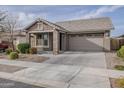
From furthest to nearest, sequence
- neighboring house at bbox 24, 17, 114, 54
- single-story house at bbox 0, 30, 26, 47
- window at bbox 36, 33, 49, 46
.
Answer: single-story house at bbox 0, 30, 26, 47, window at bbox 36, 33, 49, 46, neighboring house at bbox 24, 17, 114, 54

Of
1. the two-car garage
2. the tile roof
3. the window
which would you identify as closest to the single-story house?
the window

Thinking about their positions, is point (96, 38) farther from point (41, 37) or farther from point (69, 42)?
point (41, 37)

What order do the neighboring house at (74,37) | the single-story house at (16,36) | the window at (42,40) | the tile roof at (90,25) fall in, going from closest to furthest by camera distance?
1. the neighboring house at (74,37)
2. the tile roof at (90,25)
3. the window at (42,40)
4. the single-story house at (16,36)

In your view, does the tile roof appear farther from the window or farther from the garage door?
the window

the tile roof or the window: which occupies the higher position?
the tile roof

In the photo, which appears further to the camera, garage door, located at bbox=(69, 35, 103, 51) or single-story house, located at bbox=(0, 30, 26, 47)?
single-story house, located at bbox=(0, 30, 26, 47)

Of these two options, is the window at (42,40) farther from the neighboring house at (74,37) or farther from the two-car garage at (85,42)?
the two-car garage at (85,42)

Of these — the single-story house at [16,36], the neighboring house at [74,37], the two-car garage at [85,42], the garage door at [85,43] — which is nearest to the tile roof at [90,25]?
the neighboring house at [74,37]

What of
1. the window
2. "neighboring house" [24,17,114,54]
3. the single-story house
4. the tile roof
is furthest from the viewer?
the single-story house

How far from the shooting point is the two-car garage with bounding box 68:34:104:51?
19922 millimetres

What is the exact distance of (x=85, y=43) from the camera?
20.5 meters

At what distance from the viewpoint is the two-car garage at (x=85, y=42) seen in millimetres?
19922

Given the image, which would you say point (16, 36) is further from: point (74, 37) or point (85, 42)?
point (85, 42)
